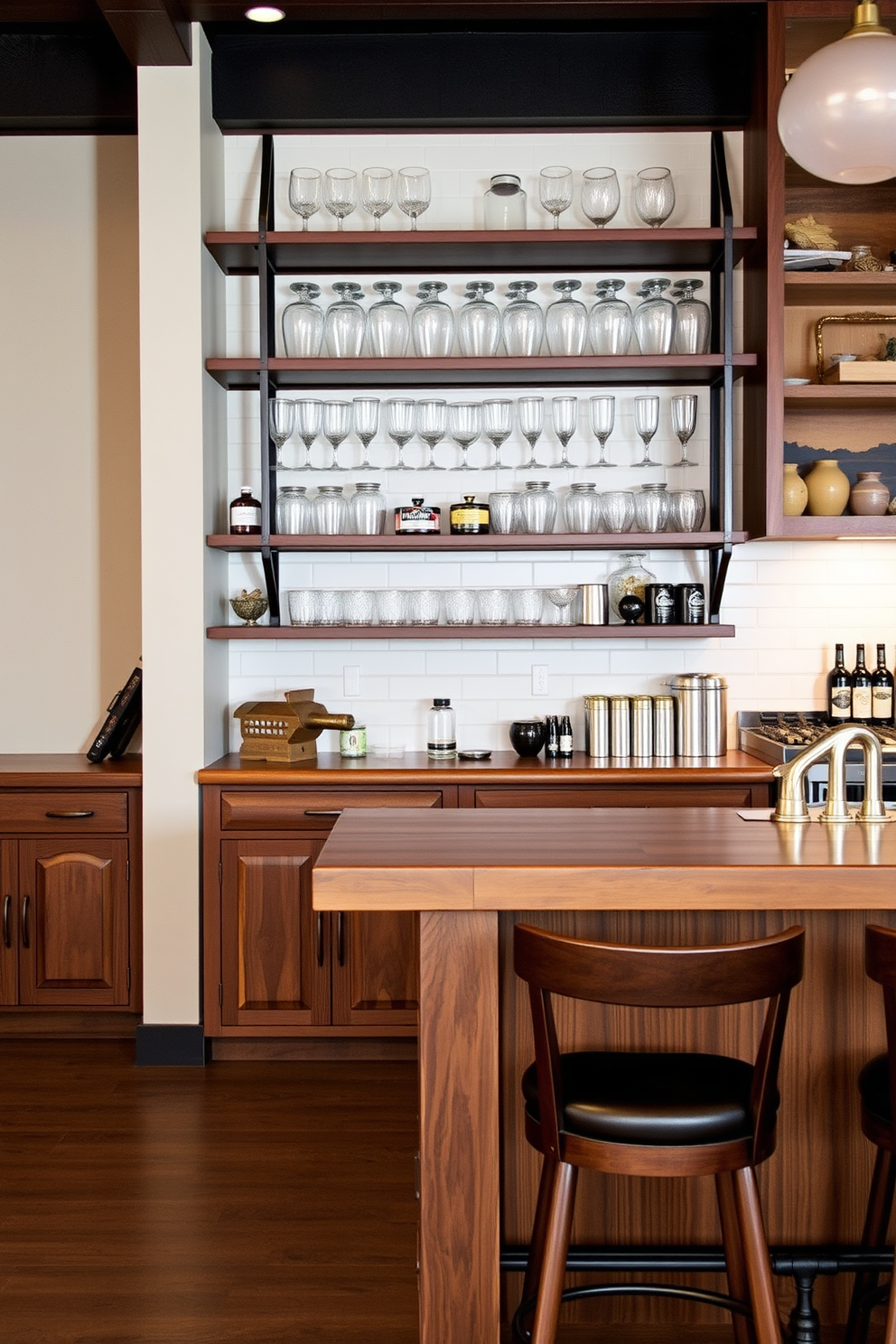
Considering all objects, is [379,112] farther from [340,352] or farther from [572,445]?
[572,445]

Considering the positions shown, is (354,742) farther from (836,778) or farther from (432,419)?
(836,778)

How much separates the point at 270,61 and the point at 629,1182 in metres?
3.68

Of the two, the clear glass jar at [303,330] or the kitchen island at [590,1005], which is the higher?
the clear glass jar at [303,330]

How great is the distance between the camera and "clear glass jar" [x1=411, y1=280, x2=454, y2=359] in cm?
401

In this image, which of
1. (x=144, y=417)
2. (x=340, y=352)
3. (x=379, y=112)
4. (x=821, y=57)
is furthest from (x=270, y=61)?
(x=821, y=57)

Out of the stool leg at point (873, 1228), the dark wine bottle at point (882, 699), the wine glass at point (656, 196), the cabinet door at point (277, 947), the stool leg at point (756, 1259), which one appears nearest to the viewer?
the stool leg at point (756, 1259)

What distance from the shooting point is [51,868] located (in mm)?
3883

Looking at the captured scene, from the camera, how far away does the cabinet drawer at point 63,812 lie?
3887mm

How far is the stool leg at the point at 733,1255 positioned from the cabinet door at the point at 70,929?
7.85ft

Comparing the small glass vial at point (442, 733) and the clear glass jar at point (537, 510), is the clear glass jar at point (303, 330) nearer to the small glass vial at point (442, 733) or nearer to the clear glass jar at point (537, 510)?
the clear glass jar at point (537, 510)

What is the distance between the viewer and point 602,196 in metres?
4.00

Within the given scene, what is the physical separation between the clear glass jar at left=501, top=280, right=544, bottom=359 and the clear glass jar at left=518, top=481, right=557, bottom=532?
454 millimetres

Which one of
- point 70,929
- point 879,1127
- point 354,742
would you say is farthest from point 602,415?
point 879,1127

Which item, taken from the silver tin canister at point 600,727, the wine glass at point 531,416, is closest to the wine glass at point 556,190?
the wine glass at point 531,416
